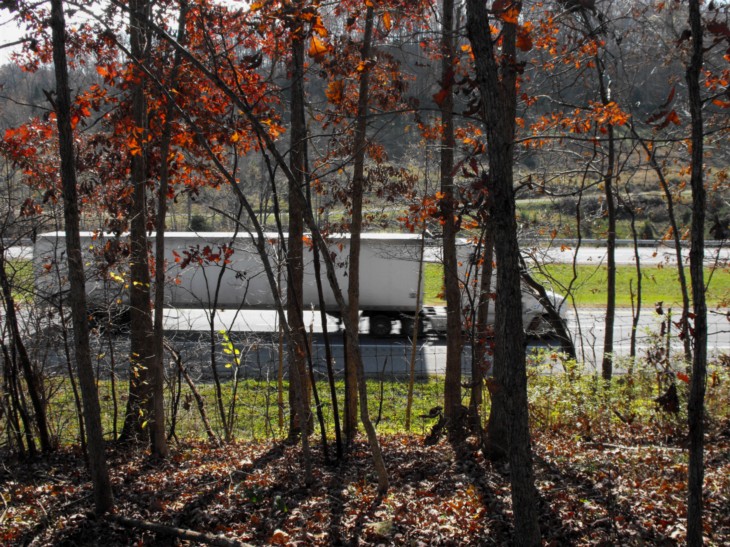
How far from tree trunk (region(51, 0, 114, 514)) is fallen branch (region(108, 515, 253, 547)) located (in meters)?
0.53

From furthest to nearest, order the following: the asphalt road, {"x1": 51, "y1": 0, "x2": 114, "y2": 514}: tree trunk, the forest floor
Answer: the asphalt road < the forest floor < {"x1": 51, "y1": 0, "x2": 114, "y2": 514}: tree trunk

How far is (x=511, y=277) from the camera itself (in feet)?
11.5

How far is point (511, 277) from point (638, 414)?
5941 millimetres

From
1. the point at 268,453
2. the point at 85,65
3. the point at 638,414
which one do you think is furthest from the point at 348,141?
the point at 638,414

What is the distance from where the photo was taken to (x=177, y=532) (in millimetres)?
4770

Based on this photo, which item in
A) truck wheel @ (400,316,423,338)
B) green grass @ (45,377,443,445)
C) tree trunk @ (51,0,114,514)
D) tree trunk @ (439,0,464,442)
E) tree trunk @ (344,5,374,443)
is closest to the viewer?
tree trunk @ (51,0,114,514)

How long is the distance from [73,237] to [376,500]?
330cm

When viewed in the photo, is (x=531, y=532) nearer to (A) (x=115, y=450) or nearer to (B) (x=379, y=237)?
(A) (x=115, y=450)

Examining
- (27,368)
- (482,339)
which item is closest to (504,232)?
(482,339)

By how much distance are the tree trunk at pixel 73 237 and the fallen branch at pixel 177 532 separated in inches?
20.8

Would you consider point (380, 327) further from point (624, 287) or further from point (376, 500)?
point (624, 287)

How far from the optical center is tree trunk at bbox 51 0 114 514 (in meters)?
4.52

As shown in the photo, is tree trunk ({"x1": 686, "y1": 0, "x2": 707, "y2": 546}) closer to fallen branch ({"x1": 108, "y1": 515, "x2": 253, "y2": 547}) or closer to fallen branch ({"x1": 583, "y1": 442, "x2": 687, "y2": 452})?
fallen branch ({"x1": 583, "y1": 442, "x2": 687, "y2": 452})

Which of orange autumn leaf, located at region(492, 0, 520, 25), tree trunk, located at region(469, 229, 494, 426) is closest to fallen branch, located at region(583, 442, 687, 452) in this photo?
tree trunk, located at region(469, 229, 494, 426)
